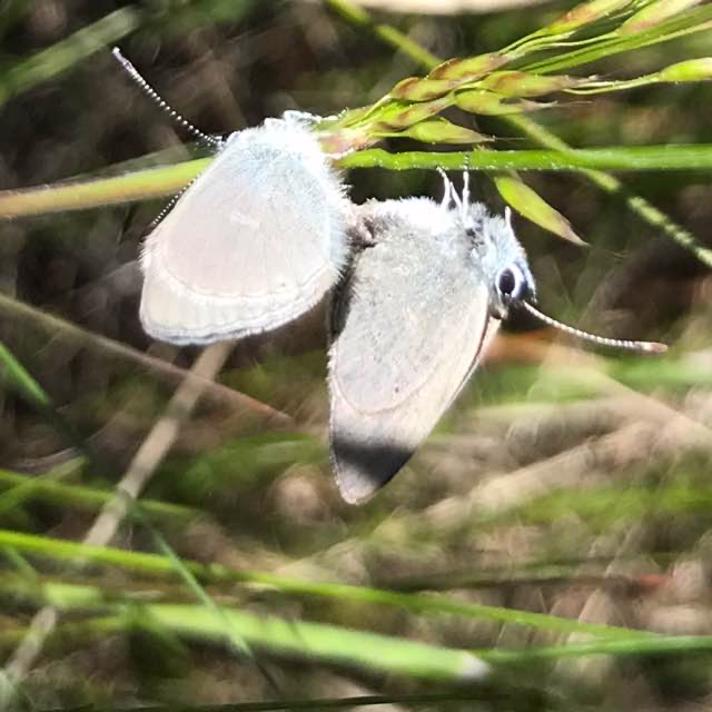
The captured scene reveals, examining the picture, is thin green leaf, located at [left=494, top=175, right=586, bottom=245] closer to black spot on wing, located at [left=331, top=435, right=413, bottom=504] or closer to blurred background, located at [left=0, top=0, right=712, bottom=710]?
black spot on wing, located at [left=331, top=435, right=413, bottom=504]

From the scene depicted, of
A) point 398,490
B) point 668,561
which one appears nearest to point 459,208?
point 398,490

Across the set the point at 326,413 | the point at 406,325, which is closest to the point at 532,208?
the point at 406,325

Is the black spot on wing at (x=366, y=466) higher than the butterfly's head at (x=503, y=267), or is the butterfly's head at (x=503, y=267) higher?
the butterfly's head at (x=503, y=267)

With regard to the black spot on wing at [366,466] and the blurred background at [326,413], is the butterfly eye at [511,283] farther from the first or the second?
the blurred background at [326,413]

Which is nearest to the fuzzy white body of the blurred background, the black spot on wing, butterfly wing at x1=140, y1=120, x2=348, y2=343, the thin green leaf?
the black spot on wing

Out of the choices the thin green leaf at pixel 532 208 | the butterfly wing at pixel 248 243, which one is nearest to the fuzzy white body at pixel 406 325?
the butterfly wing at pixel 248 243

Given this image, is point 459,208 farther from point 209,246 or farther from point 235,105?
point 235,105
